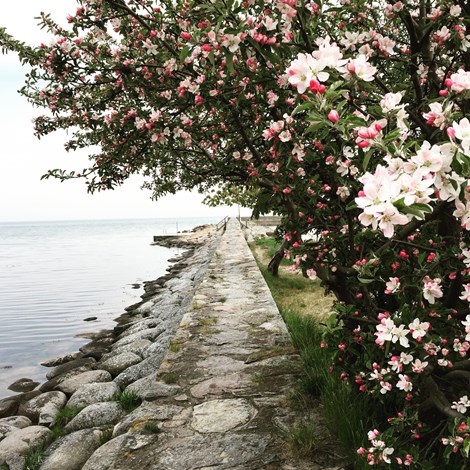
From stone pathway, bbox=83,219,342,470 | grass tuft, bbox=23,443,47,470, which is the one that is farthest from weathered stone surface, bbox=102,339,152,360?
grass tuft, bbox=23,443,47,470

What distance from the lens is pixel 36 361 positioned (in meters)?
9.70

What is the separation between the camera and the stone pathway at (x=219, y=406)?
297 centimetres

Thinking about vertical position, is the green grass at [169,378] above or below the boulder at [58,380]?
above

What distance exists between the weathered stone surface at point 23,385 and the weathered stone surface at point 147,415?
17.3 feet

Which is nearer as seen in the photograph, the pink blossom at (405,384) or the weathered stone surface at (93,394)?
the pink blossom at (405,384)

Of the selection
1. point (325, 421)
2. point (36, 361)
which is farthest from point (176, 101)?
point (36, 361)

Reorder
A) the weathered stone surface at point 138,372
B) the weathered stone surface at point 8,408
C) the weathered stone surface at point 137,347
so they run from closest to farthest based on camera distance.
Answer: the weathered stone surface at point 138,372
the weathered stone surface at point 8,408
the weathered stone surface at point 137,347

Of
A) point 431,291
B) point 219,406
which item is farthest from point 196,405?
point 431,291

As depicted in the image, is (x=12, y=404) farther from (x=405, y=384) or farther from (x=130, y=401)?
(x=405, y=384)

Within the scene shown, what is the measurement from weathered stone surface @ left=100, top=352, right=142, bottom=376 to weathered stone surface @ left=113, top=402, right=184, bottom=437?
10.0 feet

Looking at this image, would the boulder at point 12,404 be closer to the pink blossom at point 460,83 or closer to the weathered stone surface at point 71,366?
the weathered stone surface at point 71,366

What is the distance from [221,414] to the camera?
3.58 metres

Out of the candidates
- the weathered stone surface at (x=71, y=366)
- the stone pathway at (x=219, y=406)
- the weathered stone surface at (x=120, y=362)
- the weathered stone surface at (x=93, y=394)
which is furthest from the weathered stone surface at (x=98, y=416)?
A: the weathered stone surface at (x=71, y=366)

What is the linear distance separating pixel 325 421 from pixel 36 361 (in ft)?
27.9
